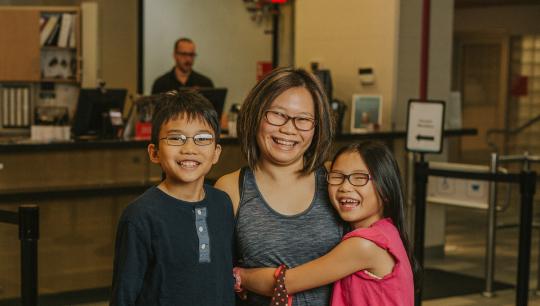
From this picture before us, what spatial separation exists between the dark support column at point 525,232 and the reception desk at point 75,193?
2439mm

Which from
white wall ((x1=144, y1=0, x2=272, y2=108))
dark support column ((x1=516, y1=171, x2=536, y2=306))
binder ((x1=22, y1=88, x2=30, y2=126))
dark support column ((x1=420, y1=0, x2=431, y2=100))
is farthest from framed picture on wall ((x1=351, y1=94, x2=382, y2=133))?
binder ((x1=22, y1=88, x2=30, y2=126))

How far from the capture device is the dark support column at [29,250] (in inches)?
136

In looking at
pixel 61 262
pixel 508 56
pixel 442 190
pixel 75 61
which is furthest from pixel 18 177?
pixel 508 56

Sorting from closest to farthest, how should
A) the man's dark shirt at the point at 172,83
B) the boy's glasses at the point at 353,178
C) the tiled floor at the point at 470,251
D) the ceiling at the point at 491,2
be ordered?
the boy's glasses at the point at 353,178, the tiled floor at the point at 470,251, the man's dark shirt at the point at 172,83, the ceiling at the point at 491,2

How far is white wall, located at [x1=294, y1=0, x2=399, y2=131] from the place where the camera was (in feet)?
25.9

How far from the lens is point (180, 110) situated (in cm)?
227

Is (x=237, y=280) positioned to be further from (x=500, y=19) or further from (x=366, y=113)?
(x=500, y=19)

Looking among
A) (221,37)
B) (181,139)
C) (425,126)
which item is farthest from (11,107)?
(181,139)

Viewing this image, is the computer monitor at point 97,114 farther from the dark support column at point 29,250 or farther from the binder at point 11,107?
the dark support column at point 29,250

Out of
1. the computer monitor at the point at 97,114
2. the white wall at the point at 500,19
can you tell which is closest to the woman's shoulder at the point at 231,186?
the computer monitor at the point at 97,114

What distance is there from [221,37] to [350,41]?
2956 mm

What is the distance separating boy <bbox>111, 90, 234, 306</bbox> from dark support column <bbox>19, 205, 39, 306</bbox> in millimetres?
1289

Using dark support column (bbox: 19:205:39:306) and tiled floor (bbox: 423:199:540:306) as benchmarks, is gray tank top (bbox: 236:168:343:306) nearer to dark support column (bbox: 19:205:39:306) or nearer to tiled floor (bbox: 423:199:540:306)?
dark support column (bbox: 19:205:39:306)

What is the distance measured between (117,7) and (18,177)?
16.9 ft
